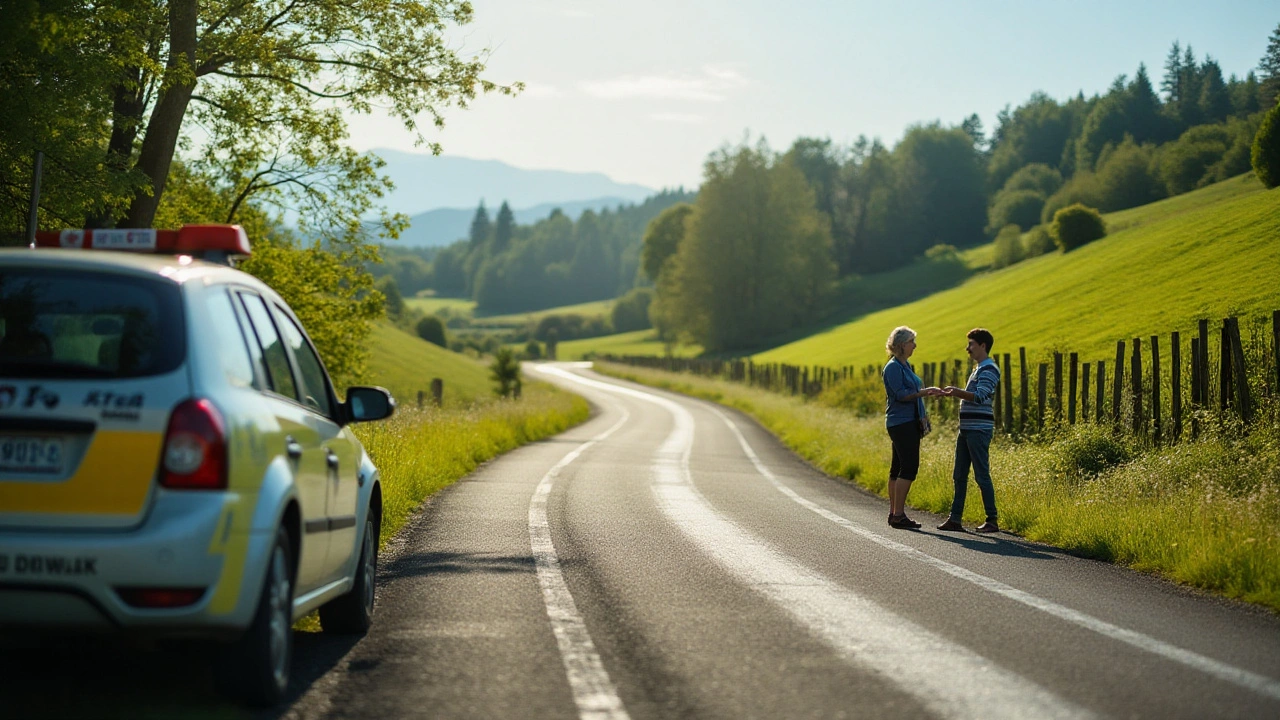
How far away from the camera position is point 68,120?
12.4 metres

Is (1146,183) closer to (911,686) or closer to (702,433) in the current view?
(702,433)

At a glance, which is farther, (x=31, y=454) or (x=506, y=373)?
(x=506, y=373)

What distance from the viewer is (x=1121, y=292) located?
45.8m

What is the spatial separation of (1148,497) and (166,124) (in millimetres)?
14093

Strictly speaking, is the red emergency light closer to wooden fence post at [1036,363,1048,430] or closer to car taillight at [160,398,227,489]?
car taillight at [160,398,227,489]

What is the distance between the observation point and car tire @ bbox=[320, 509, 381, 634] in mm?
6723

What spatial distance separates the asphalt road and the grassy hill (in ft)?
139

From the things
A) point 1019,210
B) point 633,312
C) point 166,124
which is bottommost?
point 166,124

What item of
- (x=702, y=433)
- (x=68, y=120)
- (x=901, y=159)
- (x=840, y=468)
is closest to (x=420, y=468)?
(x=68, y=120)

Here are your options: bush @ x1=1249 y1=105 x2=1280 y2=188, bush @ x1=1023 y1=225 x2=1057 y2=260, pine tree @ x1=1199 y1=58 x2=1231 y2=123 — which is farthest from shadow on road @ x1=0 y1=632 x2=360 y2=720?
pine tree @ x1=1199 y1=58 x2=1231 y2=123

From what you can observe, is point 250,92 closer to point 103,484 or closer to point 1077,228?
point 103,484

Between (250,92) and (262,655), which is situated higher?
(250,92)

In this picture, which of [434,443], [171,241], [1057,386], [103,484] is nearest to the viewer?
[103,484]

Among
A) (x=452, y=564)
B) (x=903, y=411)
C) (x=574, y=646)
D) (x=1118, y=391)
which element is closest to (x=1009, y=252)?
(x=1118, y=391)
